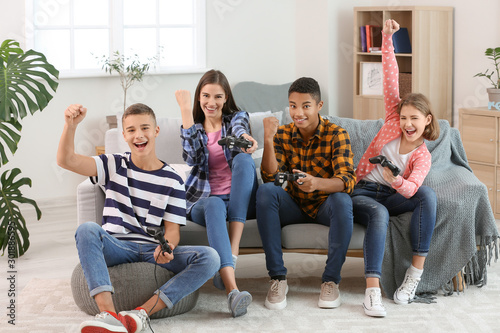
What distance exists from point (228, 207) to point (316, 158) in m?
0.43

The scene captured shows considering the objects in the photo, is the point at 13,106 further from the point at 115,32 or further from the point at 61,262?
the point at 115,32

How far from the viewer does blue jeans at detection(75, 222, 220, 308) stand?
2.57m

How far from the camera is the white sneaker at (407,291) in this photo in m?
2.96

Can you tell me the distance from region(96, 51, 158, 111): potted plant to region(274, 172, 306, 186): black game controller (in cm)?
256

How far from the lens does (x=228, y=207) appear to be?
3.00 meters

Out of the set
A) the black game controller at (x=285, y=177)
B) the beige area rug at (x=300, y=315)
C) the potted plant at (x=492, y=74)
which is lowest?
the beige area rug at (x=300, y=315)

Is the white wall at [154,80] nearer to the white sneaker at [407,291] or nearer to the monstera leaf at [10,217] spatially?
the monstera leaf at [10,217]

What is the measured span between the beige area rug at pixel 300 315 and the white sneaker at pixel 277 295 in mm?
33

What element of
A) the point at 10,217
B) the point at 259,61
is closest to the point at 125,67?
the point at 259,61

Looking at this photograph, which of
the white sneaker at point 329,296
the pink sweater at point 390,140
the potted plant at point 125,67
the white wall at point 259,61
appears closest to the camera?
the white sneaker at point 329,296

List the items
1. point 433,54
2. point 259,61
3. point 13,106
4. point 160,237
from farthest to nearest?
point 259,61, point 433,54, point 13,106, point 160,237

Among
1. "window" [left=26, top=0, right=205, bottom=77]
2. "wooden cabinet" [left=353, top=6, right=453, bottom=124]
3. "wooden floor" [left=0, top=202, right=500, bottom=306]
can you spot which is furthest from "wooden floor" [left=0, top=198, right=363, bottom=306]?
"wooden cabinet" [left=353, top=6, right=453, bottom=124]

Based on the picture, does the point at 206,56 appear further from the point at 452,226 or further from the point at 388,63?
the point at 452,226

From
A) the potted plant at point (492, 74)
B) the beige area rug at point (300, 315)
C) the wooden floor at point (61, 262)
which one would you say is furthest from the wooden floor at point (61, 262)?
the potted plant at point (492, 74)
